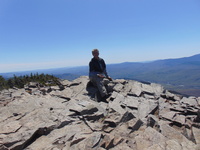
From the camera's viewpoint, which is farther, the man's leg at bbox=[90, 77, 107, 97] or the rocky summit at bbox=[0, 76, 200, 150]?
the man's leg at bbox=[90, 77, 107, 97]

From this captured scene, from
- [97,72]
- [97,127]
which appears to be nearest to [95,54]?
[97,72]

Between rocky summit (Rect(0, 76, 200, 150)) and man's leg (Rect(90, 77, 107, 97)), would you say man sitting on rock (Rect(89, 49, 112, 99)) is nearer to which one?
man's leg (Rect(90, 77, 107, 97))

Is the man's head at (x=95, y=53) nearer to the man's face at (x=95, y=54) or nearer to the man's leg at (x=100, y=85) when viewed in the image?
the man's face at (x=95, y=54)

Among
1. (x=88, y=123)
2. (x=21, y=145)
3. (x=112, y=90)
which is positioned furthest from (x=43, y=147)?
(x=112, y=90)

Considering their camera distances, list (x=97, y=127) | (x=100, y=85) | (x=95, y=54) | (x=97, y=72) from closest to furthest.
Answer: (x=97, y=127) < (x=100, y=85) < (x=95, y=54) < (x=97, y=72)

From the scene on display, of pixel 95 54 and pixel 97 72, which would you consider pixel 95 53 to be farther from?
pixel 97 72

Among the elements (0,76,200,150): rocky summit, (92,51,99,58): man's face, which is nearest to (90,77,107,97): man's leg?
(0,76,200,150): rocky summit

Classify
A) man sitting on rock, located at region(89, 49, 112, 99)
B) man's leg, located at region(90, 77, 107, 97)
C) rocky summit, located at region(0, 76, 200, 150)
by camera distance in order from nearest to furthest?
rocky summit, located at region(0, 76, 200, 150)
man's leg, located at region(90, 77, 107, 97)
man sitting on rock, located at region(89, 49, 112, 99)

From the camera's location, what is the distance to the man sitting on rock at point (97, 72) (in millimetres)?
14889

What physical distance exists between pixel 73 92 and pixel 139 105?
6820 millimetres

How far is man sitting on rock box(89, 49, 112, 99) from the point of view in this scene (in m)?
14.9

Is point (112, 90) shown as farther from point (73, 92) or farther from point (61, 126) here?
point (61, 126)

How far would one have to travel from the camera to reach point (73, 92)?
51.6 feet

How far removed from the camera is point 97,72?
610 inches
